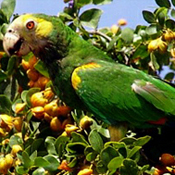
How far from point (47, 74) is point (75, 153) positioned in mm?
433

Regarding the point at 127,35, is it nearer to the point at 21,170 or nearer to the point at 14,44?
the point at 14,44

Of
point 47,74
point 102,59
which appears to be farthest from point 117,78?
point 47,74

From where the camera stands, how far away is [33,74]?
2.38 metres

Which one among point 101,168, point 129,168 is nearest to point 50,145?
point 101,168

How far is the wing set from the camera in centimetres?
225

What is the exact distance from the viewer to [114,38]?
238 cm

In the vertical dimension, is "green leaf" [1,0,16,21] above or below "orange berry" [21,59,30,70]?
above

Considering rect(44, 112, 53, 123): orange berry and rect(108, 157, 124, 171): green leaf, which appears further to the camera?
rect(44, 112, 53, 123): orange berry

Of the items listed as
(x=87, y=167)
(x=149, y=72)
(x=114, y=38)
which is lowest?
(x=87, y=167)

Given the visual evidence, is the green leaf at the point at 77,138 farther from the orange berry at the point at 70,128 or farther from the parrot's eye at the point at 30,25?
the parrot's eye at the point at 30,25

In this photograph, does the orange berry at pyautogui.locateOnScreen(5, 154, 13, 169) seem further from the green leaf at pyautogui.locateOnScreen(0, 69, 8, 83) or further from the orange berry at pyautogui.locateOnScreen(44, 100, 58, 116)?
the green leaf at pyautogui.locateOnScreen(0, 69, 8, 83)

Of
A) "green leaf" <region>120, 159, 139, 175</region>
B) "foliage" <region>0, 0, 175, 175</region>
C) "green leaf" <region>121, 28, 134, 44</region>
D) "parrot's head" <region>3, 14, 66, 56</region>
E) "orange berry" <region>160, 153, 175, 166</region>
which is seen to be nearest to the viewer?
"green leaf" <region>120, 159, 139, 175</region>

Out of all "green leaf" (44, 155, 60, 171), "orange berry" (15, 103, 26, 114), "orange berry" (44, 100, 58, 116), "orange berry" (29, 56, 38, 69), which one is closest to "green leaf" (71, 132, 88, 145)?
"green leaf" (44, 155, 60, 171)

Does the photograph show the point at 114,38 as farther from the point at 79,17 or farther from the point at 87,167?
the point at 87,167
